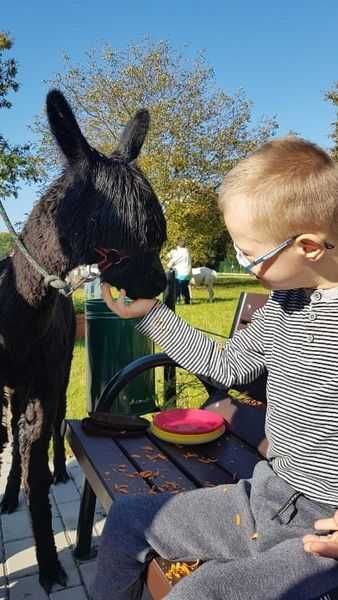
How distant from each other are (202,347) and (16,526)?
1.99 m

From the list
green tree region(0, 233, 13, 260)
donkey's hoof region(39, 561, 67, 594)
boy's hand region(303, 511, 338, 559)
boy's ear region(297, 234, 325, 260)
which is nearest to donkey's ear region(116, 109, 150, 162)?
green tree region(0, 233, 13, 260)

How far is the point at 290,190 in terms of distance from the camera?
4.92ft

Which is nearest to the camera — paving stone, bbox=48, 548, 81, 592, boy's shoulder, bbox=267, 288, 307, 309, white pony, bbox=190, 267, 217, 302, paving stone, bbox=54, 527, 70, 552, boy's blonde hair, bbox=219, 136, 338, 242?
boy's blonde hair, bbox=219, 136, 338, 242

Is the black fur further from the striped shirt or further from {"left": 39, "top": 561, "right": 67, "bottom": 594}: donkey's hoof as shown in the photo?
the striped shirt

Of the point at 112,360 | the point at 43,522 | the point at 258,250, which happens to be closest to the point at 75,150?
the point at 258,250

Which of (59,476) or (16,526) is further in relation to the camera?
(59,476)

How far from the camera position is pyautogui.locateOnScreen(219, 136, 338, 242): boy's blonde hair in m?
1.50

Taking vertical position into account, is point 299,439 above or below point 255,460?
above

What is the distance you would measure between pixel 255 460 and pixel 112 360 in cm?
266

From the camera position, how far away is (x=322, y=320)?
5.44 feet

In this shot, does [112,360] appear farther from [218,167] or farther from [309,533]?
[218,167]

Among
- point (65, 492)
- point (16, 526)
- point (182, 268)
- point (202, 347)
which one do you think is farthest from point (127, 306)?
point (182, 268)

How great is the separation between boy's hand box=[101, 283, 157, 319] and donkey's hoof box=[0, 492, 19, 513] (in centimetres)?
201

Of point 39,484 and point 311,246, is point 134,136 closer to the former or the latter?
point 311,246
